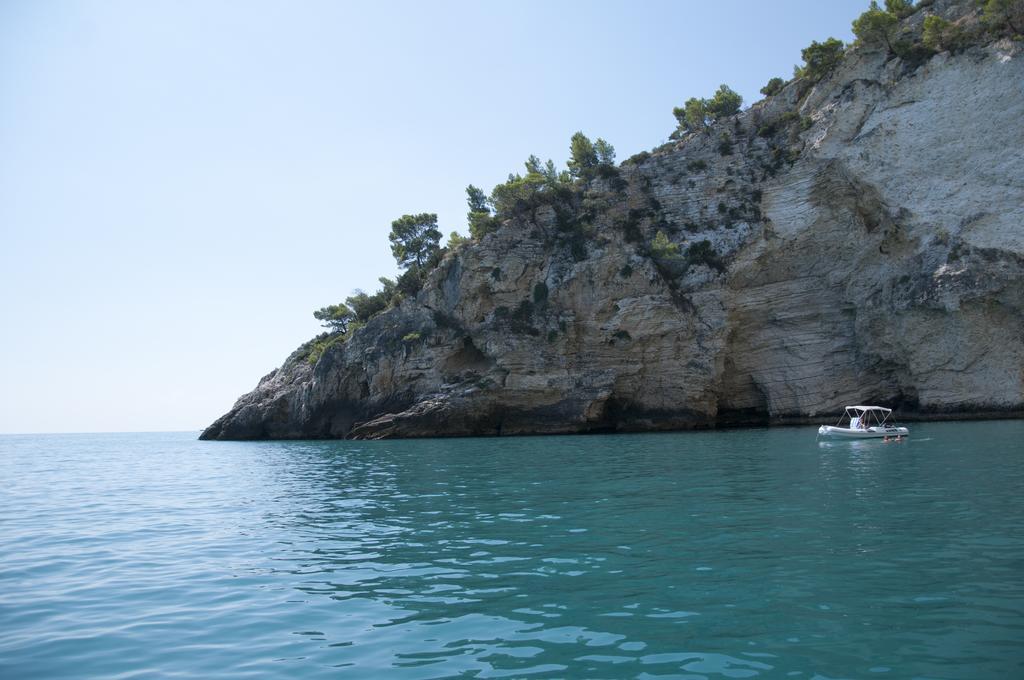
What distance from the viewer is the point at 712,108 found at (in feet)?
218

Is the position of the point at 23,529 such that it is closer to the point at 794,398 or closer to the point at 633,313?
the point at 633,313

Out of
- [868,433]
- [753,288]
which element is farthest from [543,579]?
[753,288]

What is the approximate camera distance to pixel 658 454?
95.0 ft

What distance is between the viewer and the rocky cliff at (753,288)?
144 ft

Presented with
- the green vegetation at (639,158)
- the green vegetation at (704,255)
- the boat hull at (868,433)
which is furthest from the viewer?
the green vegetation at (639,158)

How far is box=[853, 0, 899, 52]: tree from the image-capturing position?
165 ft

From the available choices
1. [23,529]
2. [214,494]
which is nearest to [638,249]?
[214,494]

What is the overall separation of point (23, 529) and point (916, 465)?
26.1 m

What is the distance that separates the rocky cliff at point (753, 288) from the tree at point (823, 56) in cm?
127

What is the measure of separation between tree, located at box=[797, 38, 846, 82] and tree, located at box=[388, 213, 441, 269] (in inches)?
1612

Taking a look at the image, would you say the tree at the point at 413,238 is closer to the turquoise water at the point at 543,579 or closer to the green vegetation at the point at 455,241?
the green vegetation at the point at 455,241

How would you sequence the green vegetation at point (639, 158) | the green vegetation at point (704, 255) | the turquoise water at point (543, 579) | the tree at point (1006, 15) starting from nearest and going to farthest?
the turquoise water at point (543, 579)
the tree at point (1006, 15)
the green vegetation at point (704, 255)
the green vegetation at point (639, 158)

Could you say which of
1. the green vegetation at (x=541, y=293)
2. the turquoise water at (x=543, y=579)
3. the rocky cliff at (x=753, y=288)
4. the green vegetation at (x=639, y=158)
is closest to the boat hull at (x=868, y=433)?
the turquoise water at (x=543, y=579)

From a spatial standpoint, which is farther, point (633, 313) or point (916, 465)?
point (633, 313)
